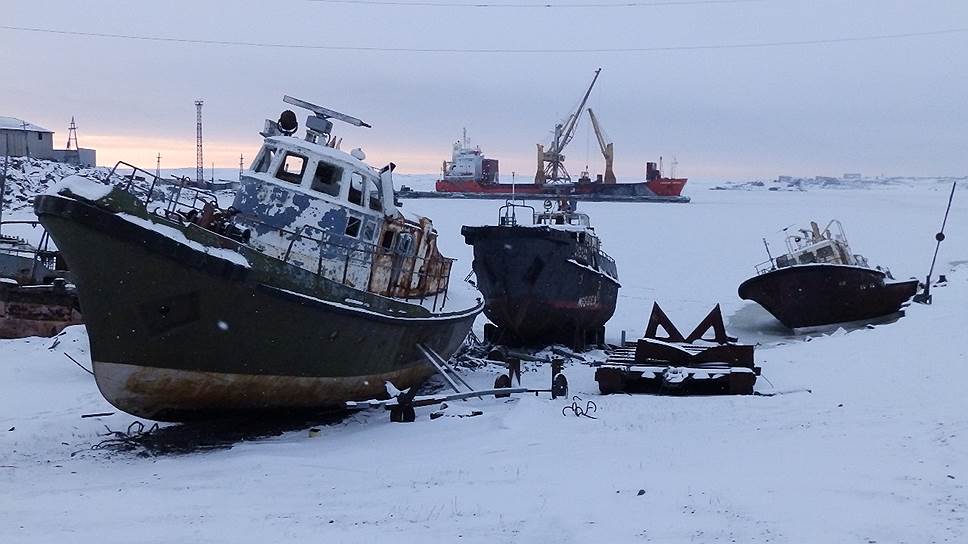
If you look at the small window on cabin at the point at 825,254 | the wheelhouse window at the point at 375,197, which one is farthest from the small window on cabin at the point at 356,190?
the small window on cabin at the point at 825,254

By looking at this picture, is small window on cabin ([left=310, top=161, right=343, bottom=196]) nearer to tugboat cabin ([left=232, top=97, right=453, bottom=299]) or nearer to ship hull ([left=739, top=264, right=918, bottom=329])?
tugboat cabin ([left=232, top=97, right=453, bottom=299])

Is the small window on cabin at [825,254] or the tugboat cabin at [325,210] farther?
the small window on cabin at [825,254]

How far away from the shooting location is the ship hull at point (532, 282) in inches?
667

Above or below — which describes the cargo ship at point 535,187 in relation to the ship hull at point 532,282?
above

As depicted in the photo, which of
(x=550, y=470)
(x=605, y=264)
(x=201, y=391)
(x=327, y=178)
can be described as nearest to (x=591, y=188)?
(x=605, y=264)

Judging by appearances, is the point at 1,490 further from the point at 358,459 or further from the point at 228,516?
the point at 358,459

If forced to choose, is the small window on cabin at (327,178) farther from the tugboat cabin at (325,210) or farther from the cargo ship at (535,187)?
the cargo ship at (535,187)

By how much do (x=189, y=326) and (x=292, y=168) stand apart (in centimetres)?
306

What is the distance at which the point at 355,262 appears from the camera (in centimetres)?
1062

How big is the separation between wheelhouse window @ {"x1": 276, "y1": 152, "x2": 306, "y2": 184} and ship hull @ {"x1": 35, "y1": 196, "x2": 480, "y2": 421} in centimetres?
217

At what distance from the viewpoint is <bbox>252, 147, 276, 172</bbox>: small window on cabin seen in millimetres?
11008

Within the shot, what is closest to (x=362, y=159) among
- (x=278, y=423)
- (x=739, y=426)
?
(x=278, y=423)

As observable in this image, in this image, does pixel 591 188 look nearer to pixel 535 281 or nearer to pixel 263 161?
pixel 535 281

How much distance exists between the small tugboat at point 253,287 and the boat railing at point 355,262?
23 mm
